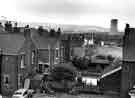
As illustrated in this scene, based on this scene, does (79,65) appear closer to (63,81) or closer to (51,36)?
(51,36)

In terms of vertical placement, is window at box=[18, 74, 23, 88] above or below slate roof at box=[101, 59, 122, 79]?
below

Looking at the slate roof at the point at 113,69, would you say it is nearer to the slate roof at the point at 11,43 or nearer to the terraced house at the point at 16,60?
the terraced house at the point at 16,60

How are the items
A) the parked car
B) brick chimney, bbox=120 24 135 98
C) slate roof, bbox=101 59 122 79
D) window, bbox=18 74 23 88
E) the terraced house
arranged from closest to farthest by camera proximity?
brick chimney, bbox=120 24 135 98, the parked car, slate roof, bbox=101 59 122 79, the terraced house, window, bbox=18 74 23 88

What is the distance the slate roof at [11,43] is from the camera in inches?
1125

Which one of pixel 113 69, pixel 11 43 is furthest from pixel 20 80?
pixel 113 69

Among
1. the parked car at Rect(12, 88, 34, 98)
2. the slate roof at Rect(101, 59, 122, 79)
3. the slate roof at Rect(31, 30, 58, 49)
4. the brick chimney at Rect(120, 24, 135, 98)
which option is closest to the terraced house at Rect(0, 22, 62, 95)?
the parked car at Rect(12, 88, 34, 98)

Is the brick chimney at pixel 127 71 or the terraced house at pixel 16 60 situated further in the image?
the terraced house at pixel 16 60

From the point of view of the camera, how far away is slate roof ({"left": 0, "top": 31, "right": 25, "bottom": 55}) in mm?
28572

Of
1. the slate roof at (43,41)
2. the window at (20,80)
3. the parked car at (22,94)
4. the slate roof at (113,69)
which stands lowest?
the parked car at (22,94)

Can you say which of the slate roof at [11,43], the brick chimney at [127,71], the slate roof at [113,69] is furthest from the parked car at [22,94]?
the brick chimney at [127,71]

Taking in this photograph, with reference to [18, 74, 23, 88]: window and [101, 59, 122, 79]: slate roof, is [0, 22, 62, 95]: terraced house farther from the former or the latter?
[101, 59, 122, 79]: slate roof

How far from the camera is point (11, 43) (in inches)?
1172

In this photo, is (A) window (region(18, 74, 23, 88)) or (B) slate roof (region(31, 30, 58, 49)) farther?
(B) slate roof (region(31, 30, 58, 49))

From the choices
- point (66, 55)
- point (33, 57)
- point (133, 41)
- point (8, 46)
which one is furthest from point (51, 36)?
point (133, 41)
